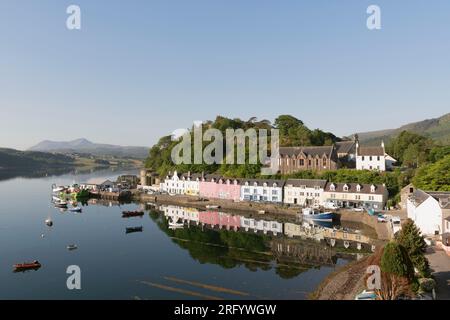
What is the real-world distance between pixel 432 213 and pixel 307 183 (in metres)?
22.1

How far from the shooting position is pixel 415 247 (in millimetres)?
20484

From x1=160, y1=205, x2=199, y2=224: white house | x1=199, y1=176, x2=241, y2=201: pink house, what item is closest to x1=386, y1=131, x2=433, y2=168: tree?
x1=199, y1=176, x2=241, y2=201: pink house

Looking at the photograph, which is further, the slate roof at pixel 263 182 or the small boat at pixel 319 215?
the slate roof at pixel 263 182

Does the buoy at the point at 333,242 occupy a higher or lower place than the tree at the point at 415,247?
lower

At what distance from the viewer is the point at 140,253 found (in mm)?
32938

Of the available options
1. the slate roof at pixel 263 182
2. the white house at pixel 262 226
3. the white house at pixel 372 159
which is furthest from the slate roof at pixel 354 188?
the white house at pixel 262 226

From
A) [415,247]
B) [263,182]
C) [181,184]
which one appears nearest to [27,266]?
[415,247]

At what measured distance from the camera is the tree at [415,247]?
19891 mm

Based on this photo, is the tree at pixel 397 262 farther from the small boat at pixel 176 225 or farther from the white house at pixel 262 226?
the small boat at pixel 176 225

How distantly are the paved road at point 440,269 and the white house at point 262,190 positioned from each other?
28.5 meters

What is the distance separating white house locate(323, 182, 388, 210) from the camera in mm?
45156

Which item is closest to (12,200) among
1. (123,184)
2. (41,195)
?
(41,195)

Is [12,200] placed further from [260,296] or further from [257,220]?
[260,296]

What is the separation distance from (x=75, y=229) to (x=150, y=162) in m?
52.1
